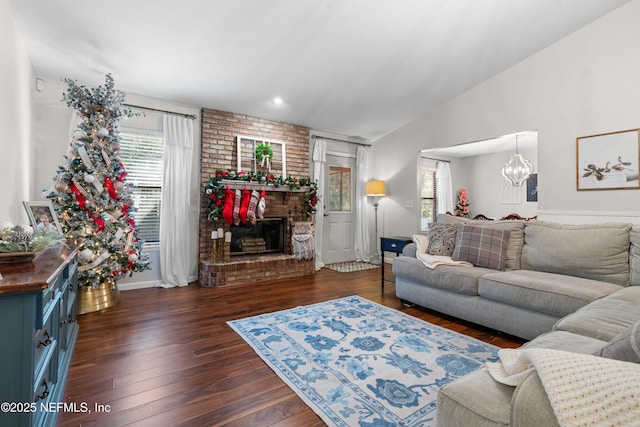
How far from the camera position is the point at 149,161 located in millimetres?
4246

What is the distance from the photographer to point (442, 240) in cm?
346

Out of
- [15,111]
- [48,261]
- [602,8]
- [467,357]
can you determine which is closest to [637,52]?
[602,8]

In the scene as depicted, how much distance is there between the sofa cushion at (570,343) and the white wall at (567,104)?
2.72m

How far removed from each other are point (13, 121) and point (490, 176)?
8304mm

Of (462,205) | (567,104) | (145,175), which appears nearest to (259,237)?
(145,175)

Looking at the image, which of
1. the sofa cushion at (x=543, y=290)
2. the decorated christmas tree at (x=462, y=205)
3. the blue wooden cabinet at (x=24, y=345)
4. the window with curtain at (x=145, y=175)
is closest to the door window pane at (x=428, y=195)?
the decorated christmas tree at (x=462, y=205)

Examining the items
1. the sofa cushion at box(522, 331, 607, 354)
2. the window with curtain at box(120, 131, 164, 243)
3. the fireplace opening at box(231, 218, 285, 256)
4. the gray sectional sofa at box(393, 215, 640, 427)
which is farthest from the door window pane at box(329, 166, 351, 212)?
the sofa cushion at box(522, 331, 607, 354)

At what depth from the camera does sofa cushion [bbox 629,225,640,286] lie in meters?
2.42

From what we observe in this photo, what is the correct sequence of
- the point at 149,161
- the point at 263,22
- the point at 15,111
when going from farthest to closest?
the point at 149,161 → the point at 263,22 → the point at 15,111

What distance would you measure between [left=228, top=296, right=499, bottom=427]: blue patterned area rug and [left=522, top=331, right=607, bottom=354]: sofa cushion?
66 cm

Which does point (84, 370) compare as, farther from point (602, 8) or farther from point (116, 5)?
point (602, 8)

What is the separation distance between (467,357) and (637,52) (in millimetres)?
3620

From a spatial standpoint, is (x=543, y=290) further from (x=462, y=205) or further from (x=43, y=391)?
(x=462, y=205)

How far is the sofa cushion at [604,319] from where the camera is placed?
154 cm
